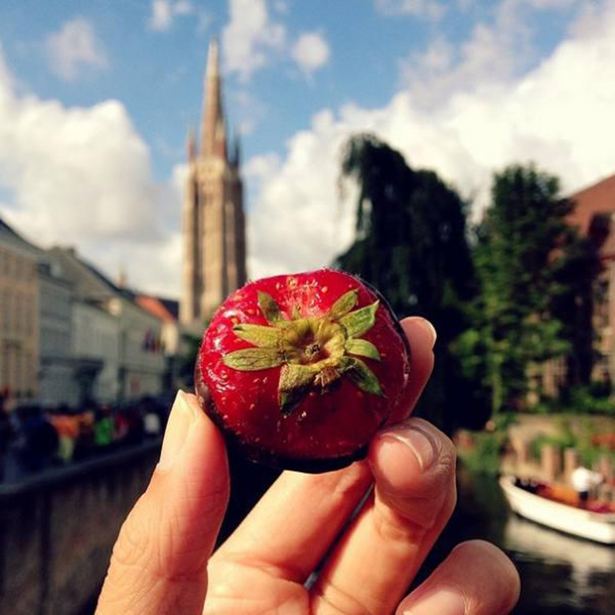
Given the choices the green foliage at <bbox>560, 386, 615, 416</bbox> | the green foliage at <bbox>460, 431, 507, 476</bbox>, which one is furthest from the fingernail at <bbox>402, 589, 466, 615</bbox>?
the green foliage at <bbox>560, 386, 615, 416</bbox>

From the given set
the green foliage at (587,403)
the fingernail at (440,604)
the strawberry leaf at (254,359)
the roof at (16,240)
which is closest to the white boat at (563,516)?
the green foliage at (587,403)

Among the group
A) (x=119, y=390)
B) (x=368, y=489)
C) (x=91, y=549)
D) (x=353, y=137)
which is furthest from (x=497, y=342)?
(x=119, y=390)

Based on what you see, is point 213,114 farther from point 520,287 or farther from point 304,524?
point 304,524

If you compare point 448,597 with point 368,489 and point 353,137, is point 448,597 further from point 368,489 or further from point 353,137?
point 353,137

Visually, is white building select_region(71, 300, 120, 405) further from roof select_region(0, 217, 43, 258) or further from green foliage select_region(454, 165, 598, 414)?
green foliage select_region(454, 165, 598, 414)

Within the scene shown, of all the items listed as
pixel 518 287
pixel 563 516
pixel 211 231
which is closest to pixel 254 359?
pixel 563 516

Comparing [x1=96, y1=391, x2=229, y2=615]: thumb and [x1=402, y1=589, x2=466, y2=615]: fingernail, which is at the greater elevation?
[x1=96, y1=391, x2=229, y2=615]: thumb
